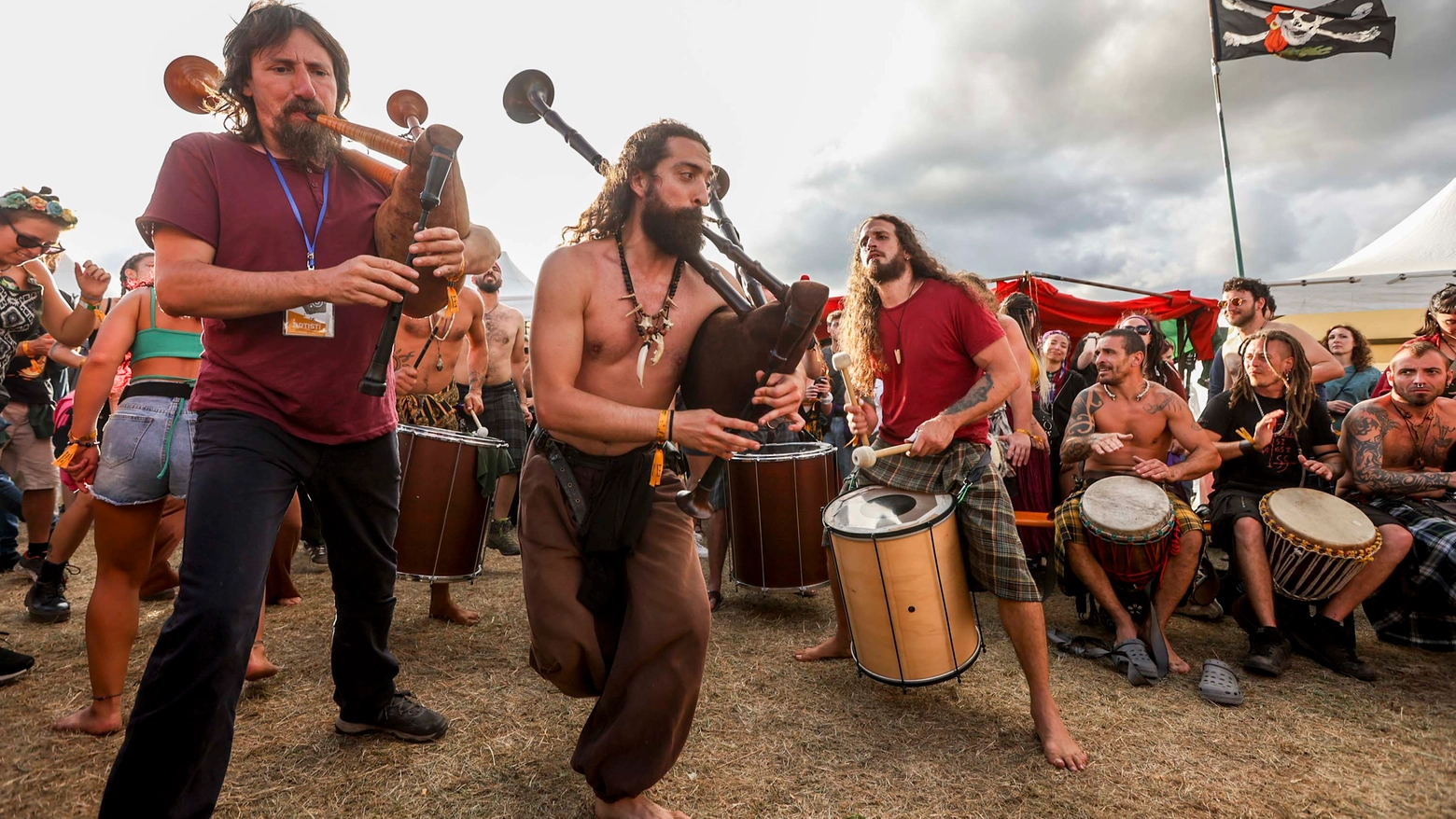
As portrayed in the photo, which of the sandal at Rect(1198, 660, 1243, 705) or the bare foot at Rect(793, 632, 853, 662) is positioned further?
the bare foot at Rect(793, 632, 853, 662)

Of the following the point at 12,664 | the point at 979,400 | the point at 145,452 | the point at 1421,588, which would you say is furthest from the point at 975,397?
the point at 12,664

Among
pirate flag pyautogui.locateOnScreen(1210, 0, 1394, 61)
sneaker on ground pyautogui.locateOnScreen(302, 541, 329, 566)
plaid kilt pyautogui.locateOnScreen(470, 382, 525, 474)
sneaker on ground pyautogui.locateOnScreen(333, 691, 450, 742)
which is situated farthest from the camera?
pirate flag pyautogui.locateOnScreen(1210, 0, 1394, 61)

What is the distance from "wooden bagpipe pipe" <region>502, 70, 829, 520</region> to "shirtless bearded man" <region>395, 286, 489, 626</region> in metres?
2.35

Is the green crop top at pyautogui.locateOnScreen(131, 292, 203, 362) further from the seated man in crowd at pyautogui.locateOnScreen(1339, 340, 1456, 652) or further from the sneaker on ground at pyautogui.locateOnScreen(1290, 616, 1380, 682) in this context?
the seated man in crowd at pyautogui.locateOnScreen(1339, 340, 1456, 652)

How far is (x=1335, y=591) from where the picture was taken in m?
4.02

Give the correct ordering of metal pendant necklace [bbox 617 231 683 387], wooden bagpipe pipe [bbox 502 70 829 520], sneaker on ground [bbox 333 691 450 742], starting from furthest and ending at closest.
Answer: sneaker on ground [bbox 333 691 450 742] < metal pendant necklace [bbox 617 231 683 387] < wooden bagpipe pipe [bbox 502 70 829 520]

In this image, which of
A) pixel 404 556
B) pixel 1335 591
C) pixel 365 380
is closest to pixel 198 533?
pixel 365 380

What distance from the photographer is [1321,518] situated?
401cm

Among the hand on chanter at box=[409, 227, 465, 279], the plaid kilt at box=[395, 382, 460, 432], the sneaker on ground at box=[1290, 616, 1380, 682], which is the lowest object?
the sneaker on ground at box=[1290, 616, 1380, 682]

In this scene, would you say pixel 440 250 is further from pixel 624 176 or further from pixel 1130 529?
pixel 1130 529

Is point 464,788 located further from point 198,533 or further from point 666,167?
point 666,167

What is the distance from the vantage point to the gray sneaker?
6.46 meters

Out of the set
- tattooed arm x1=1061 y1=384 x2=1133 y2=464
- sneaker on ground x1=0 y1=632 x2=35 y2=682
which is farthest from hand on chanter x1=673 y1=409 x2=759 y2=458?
sneaker on ground x1=0 y1=632 x2=35 y2=682

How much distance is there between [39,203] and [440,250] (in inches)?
106
